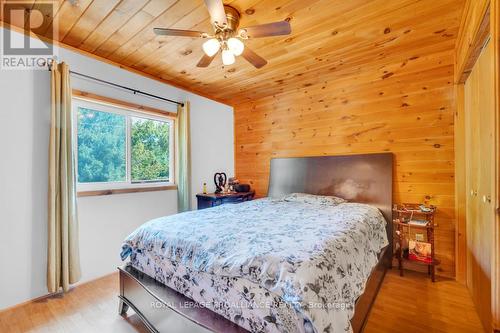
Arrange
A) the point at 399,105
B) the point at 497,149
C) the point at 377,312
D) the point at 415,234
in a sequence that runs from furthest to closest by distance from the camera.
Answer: the point at 399,105
the point at 415,234
the point at 377,312
the point at 497,149

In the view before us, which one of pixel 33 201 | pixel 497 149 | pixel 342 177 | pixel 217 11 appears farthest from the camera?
pixel 342 177

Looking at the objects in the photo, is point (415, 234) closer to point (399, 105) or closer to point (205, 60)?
point (399, 105)

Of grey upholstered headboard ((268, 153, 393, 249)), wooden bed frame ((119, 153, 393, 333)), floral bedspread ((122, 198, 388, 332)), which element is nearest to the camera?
floral bedspread ((122, 198, 388, 332))

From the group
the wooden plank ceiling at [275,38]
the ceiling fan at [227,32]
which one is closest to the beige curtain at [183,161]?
the wooden plank ceiling at [275,38]

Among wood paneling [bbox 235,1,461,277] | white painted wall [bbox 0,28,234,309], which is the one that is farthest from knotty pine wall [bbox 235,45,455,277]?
white painted wall [bbox 0,28,234,309]

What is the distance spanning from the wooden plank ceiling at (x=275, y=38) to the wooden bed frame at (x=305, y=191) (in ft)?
4.16

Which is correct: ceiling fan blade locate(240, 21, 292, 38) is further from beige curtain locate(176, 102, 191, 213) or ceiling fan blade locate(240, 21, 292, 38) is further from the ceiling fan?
beige curtain locate(176, 102, 191, 213)

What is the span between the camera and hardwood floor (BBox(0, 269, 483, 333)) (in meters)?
1.78

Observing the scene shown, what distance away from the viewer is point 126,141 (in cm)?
302

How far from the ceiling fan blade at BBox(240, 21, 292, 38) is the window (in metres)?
2.04

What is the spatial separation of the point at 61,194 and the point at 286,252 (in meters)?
2.27

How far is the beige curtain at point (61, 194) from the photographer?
218 centimetres

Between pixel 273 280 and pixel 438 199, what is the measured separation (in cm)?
248

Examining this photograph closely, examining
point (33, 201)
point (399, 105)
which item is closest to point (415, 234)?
point (399, 105)
